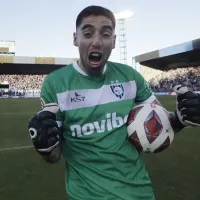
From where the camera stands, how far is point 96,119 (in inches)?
76.4

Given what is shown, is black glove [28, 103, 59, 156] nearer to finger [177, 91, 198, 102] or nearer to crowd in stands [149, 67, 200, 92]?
finger [177, 91, 198, 102]

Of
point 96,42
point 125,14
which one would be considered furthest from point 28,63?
point 96,42

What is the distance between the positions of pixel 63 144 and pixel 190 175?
2924mm

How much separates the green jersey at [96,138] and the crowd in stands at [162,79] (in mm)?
34317

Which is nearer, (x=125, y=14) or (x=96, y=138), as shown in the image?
(x=96, y=138)

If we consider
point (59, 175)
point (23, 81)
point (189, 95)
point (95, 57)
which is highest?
point (23, 81)

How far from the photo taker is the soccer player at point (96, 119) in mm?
1827

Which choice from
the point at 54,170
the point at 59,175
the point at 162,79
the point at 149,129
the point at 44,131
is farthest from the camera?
the point at 162,79

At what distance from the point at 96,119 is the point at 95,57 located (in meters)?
0.43

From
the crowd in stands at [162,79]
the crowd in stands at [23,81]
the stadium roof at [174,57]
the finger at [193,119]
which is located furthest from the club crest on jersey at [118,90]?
the crowd in stands at [23,81]

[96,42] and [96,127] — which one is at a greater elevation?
[96,42]

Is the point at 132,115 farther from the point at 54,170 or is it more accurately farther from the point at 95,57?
the point at 54,170

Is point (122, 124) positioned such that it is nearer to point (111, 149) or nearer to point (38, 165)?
point (111, 149)

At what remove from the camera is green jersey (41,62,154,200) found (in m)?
1.82
